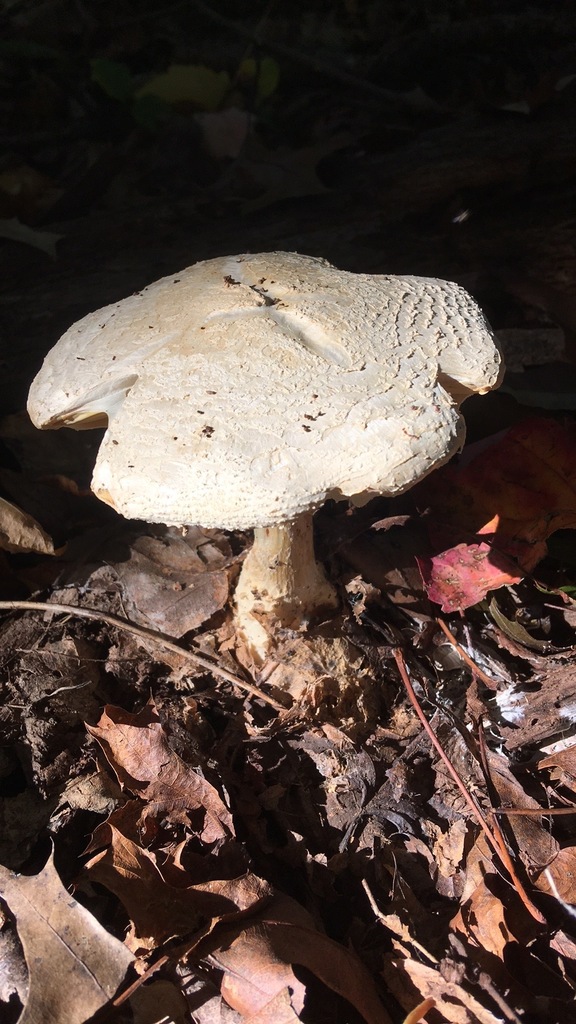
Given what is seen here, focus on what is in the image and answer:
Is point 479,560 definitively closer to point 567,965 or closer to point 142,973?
point 567,965

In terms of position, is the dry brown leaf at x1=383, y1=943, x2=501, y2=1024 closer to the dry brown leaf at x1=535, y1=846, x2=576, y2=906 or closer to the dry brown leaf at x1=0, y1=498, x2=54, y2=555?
the dry brown leaf at x1=535, y1=846, x2=576, y2=906

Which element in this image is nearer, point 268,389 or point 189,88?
point 268,389

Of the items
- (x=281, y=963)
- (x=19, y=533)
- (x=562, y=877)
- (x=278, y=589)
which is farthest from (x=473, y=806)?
(x=19, y=533)

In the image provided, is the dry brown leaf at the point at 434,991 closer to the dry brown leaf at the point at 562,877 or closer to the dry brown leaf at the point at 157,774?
the dry brown leaf at the point at 562,877

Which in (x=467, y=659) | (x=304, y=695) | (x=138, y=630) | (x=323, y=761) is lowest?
(x=467, y=659)

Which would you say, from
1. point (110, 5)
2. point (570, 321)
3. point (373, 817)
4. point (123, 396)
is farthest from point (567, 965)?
point (110, 5)

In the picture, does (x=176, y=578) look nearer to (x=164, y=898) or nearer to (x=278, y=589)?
(x=278, y=589)

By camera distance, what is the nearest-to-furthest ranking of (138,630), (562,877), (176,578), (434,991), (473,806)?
(434,991)
(562,877)
(473,806)
(138,630)
(176,578)
